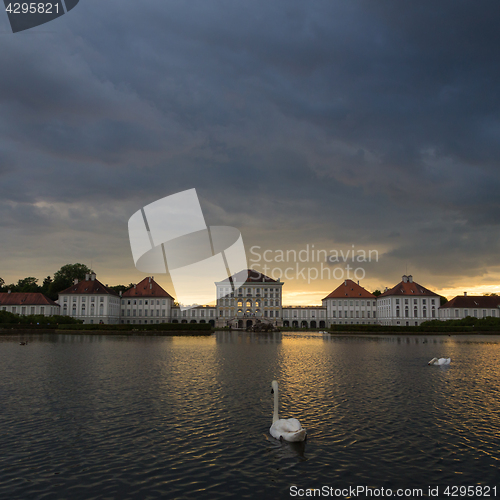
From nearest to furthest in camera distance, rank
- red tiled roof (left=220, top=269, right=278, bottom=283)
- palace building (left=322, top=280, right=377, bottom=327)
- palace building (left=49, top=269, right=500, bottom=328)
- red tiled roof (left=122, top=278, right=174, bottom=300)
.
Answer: palace building (left=49, top=269, right=500, bottom=328) → red tiled roof (left=122, top=278, right=174, bottom=300) → palace building (left=322, top=280, right=377, bottom=327) → red tiled roof (left=220, top=269, right=278, bottom=283)

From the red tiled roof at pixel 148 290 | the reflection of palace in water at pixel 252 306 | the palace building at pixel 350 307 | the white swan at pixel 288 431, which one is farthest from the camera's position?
the palace building at pixel 350 307

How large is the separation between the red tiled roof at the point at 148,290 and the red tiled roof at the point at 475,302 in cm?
8043

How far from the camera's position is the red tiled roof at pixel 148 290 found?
12962 cm

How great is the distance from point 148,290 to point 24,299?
3255 cm

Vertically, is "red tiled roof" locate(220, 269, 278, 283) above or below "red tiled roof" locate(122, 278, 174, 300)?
above

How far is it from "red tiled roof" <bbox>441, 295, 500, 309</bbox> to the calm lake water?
109 meters

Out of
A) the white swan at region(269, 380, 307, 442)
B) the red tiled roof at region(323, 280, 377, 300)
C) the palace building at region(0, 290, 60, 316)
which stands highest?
the red tiled roof at region(323, 280, 377, 300)

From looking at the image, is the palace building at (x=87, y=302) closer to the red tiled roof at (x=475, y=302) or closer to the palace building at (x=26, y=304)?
the palace building at (x=26, y=304)

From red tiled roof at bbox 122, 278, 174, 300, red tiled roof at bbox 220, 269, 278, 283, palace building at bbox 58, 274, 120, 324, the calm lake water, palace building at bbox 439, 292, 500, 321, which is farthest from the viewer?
red tiled roof at bbox 220, 269, 278, 283

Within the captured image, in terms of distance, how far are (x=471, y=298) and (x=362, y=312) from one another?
29799 millimetres

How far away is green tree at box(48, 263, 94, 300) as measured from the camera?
130 meters

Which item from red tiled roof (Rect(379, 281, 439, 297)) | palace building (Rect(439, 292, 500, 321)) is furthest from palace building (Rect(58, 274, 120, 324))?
palace building (Rect(439, 292, 500, 321))

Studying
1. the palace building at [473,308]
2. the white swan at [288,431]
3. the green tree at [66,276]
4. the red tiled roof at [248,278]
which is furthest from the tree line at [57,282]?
the white swan at [288,431]

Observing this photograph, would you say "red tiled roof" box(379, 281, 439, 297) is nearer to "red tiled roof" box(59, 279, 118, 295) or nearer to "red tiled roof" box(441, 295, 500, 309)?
"red tiled roof" box(441, 295, 500, 309)
